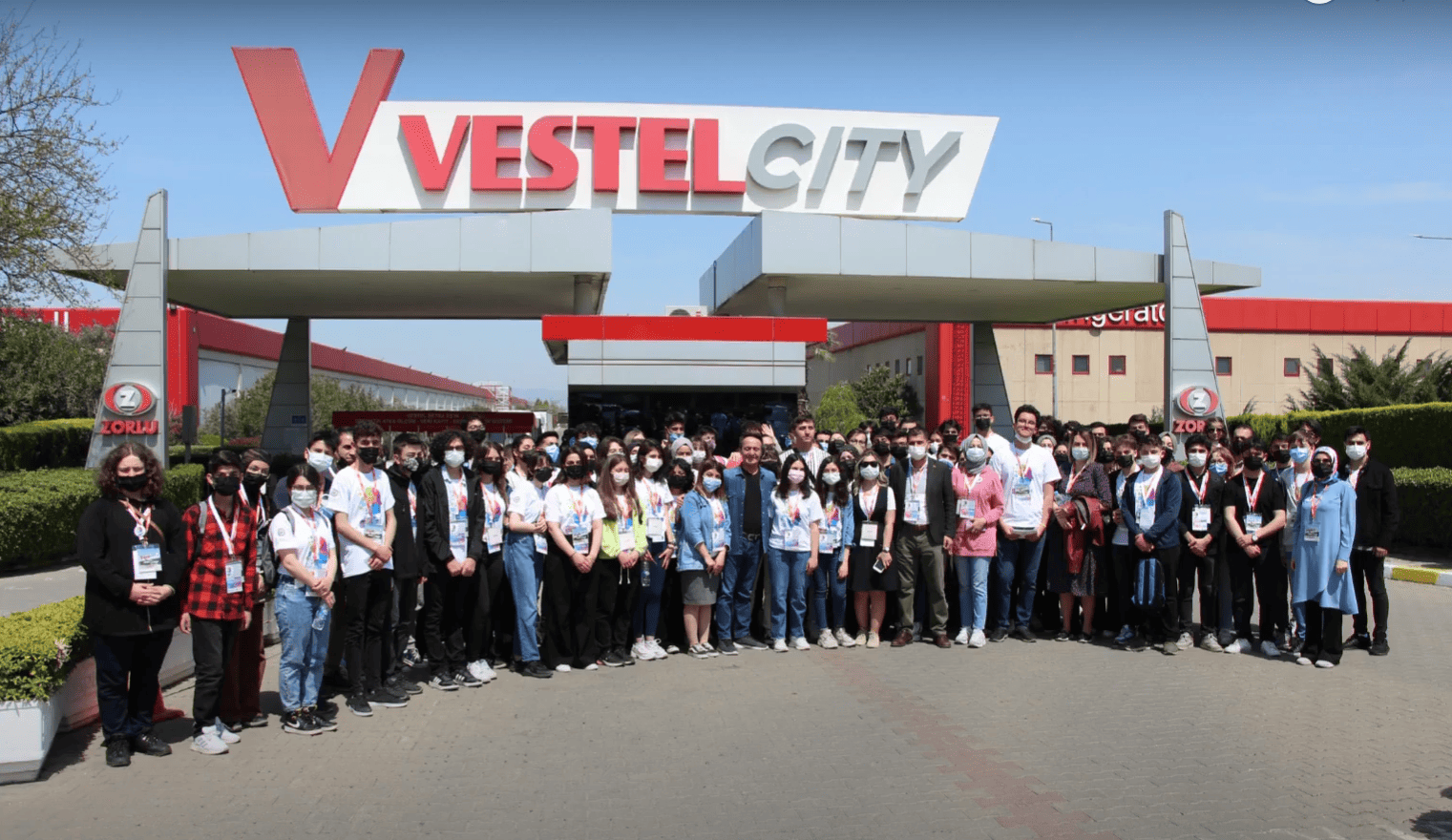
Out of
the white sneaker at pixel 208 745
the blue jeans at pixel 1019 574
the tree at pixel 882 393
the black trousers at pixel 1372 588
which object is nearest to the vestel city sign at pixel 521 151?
the blue jeans at pixel 1019 574

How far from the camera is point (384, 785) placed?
5633 mm

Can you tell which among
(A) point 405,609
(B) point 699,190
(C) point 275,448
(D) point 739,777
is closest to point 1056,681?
(D) point 739,777

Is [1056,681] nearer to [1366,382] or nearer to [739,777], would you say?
[739,777]

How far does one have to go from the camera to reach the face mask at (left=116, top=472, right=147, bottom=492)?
6062 mm

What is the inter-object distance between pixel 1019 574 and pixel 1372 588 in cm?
280

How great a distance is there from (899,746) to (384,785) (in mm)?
2845

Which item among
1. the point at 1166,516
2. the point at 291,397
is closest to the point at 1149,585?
the point at 1166,516

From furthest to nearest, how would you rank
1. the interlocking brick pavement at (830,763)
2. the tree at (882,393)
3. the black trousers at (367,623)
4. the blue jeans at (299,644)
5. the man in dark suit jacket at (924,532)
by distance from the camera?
the tree at (882,393)
the man in dark suit jacket at (924,532)
the black trousers at (367,623)
the blue jeans at (299,644)
the interlocking brick pavement at (830,763)

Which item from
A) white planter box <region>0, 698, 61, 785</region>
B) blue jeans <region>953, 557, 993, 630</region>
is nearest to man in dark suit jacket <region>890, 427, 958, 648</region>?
blue jeans <region>953, 557, 993, 630</region>

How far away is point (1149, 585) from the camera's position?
29.5 ft

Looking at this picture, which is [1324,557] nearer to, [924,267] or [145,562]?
[145,562]

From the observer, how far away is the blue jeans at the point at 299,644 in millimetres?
6562

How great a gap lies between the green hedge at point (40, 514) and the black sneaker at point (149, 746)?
886 centimetres

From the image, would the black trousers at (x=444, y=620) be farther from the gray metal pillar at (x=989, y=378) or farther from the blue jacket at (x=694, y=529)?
the gray metal pillar at (x=989, y=378)
